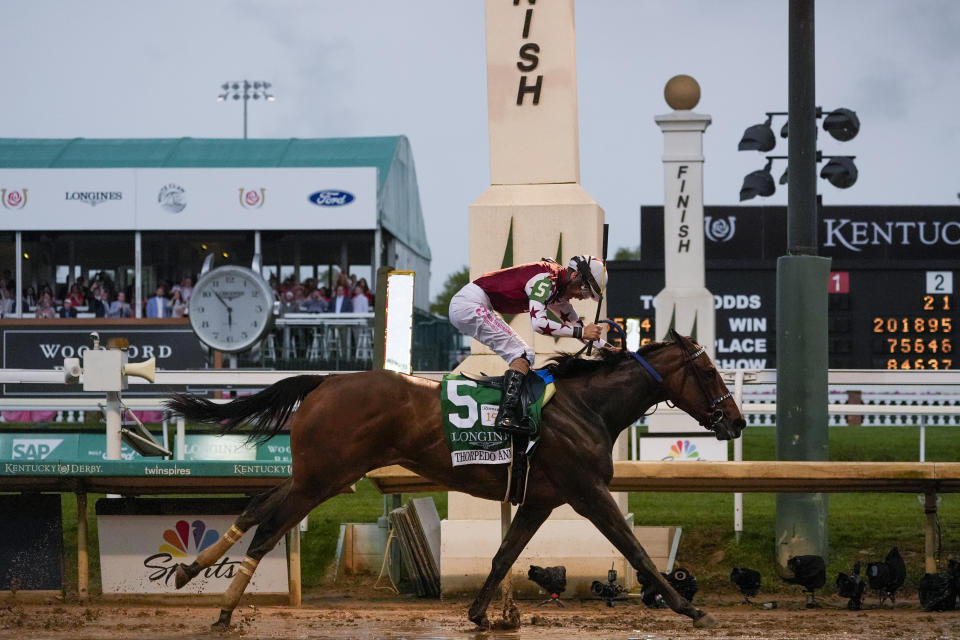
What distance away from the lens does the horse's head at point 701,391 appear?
7.46 m

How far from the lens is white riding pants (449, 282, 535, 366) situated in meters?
7.56

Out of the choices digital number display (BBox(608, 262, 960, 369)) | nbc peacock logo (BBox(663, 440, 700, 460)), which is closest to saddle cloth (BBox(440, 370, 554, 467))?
nbc peacock logo (BBox(663, 440, 700, 460))

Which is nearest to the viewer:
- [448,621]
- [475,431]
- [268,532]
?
[268,532]

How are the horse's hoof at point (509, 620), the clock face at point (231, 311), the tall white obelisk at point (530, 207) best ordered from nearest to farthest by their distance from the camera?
the horse's hoof at point (509, 620)
the tall white obelisk at point (530, 207)
the clock face at point (231, 311)

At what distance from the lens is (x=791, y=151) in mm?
10188

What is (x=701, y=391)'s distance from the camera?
24.6 feet

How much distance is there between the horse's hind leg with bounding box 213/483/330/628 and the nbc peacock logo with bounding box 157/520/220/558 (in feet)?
5.62

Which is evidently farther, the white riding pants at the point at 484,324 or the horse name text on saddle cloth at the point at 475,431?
the white riding pants at the point at 484,324

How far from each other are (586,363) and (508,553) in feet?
3.81

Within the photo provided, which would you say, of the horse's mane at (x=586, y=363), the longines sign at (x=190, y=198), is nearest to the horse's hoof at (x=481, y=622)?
the horse's mane at (x=586, y=363)

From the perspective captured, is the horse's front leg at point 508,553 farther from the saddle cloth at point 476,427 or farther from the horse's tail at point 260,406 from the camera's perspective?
the horse's tail at point 260,406

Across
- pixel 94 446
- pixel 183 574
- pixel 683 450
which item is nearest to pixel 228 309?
pixel 94 446

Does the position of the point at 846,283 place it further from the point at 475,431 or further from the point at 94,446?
the point at 475,431

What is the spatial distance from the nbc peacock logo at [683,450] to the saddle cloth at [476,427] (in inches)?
203
